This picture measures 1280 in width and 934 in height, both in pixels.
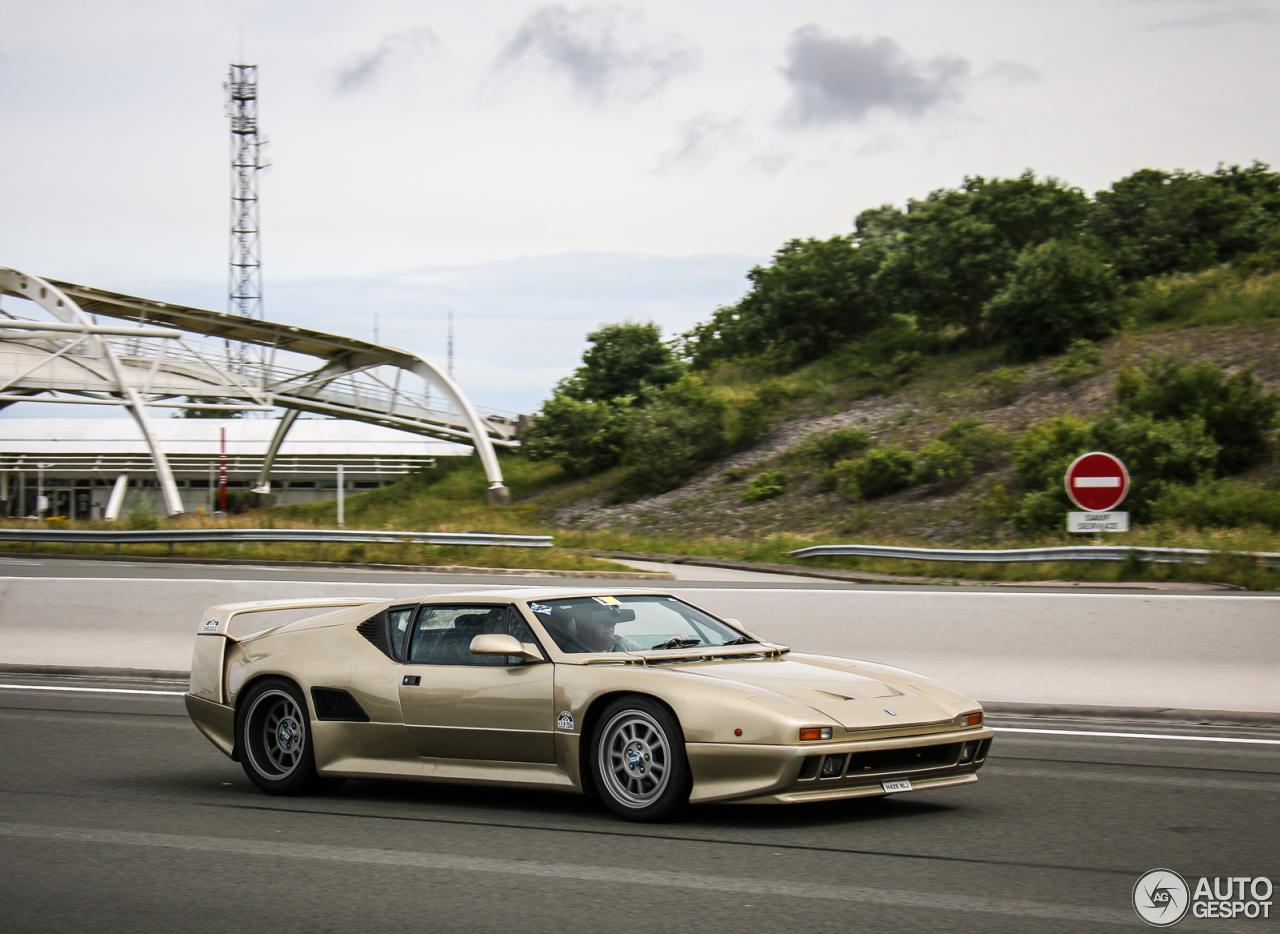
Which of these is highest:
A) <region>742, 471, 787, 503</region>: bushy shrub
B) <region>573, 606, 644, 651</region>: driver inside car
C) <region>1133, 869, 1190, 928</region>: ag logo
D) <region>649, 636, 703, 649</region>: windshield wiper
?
<region>742, 471, 787, 503</region>: bushy shrub

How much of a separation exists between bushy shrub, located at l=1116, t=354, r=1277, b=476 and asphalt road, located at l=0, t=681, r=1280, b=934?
3002 cm

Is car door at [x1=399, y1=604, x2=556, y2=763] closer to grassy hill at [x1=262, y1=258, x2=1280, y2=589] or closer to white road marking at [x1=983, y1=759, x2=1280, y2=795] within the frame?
white road marking at [x1=983, y1=759, x2=1280, y2=795]

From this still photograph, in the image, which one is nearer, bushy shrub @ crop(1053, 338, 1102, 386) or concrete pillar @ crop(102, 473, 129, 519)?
bushy shrub @ crop(1053, 338, 1102, 386)

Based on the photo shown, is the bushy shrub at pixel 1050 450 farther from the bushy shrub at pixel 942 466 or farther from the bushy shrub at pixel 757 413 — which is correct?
the bushy shrub at pixel 757 413

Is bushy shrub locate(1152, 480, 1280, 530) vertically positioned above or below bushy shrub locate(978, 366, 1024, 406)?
below

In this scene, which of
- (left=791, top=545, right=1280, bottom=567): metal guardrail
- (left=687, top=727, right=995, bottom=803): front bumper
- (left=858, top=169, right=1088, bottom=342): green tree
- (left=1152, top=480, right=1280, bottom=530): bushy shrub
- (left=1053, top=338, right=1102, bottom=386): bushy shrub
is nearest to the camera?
(left=687, top=727, right=995, bottom=803): front bumper

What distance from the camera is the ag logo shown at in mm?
4781

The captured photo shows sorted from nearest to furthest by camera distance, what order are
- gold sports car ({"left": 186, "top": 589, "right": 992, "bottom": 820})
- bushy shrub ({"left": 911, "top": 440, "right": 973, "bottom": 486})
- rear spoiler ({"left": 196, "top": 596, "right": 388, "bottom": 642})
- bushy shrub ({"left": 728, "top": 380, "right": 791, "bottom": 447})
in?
gold sports car ({"left": 186, "top": 589, "right": 992, "bottom": 820}) → rear spoiler ({"left": 196, "top": 596, "right": 388, "bottom": 642}) → bushy shrub ({"left": 911, "top": 440, "right": 973, "bottom": 486}) → bushy shrub ({"left": 728, "top": 380, "right": 791, "bottom": 447})

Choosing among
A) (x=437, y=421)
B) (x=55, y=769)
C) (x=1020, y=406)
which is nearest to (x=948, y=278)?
(x=1020, y=406)

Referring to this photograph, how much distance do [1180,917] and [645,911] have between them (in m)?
1.94

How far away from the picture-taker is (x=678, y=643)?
23.4ft

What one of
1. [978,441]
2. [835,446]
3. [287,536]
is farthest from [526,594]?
[835,446]

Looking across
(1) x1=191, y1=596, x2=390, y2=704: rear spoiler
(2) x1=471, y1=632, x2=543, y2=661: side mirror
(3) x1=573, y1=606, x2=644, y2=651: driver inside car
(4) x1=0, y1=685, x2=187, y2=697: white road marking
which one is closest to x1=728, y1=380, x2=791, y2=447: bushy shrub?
(4) x1=0, y1=685, x2=187, y2=697: white road marking

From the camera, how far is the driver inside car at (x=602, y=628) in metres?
6.97
